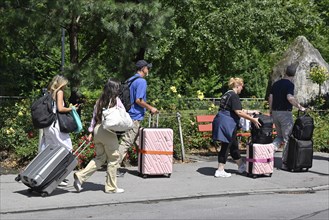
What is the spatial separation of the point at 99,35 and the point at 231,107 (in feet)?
13.9

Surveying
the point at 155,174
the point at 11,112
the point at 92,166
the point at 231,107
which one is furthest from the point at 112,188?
the point at 11,112

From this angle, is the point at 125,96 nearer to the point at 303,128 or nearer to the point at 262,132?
the point at 262,132

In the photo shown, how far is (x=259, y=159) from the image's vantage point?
35.7 ft

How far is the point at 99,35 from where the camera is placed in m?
13.7

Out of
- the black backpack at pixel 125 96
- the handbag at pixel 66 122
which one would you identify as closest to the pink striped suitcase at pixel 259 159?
the black backpack at pixel 125 96

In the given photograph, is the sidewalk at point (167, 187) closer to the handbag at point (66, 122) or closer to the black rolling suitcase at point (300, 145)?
the black rolling suitcase at point (300, 145)

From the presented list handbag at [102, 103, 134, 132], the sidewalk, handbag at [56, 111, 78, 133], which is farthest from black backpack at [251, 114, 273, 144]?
handbag at [56, 111, 78, 133]

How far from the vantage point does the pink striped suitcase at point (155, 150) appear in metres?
10.4

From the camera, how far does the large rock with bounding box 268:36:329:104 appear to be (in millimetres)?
20391

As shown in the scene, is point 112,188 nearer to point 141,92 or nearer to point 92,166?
point 92,166

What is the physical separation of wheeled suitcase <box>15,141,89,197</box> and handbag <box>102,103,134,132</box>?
699 mm

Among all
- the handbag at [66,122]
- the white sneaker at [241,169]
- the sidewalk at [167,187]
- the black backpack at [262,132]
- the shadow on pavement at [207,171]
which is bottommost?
the shadow on pavement at [207,171]

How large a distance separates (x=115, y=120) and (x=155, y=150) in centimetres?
180

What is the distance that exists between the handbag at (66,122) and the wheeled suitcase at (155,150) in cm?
146
